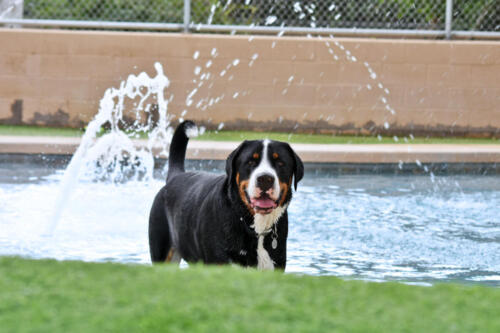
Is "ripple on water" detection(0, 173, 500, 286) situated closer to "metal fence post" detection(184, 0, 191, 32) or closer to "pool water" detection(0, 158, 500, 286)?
"pool water" detection(0, 158, 500, 286)

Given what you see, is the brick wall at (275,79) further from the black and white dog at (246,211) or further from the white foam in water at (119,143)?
the black and white dog at (246,211)

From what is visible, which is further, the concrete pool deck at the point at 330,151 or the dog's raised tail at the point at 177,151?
the concrete pool deck at the point at 330,151

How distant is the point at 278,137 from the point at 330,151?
7.39ft

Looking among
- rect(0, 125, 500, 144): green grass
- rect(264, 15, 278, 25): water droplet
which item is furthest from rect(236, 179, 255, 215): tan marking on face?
rect(264, 15, 278, 25): water droplet

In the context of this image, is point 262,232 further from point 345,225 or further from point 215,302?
point 345,225

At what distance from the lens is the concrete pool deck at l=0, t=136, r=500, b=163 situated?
9852 millimetres

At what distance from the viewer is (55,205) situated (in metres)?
7.42

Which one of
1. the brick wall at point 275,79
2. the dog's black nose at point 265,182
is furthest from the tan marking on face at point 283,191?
the brick wall at point 275,79

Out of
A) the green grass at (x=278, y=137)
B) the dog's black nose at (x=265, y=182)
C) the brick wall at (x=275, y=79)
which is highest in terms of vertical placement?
the dog's black nose at (x=265, y=182)

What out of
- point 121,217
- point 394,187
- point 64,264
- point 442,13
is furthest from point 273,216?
point 442,13

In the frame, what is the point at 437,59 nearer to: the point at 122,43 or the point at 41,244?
the point at 122,43

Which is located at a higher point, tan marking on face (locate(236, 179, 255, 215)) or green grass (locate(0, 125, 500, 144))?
tan marking on face (locate(236, 179, 255, 215))

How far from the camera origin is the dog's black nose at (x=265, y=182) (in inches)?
162

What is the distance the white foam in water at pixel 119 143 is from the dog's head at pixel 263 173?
2.70 meters
